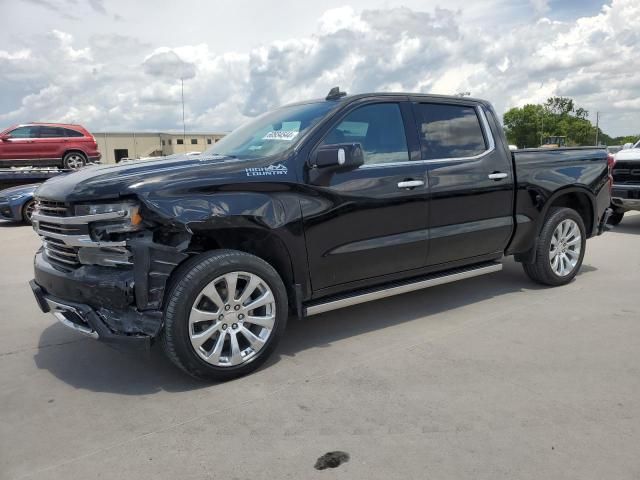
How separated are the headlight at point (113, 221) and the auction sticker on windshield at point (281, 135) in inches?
51.4

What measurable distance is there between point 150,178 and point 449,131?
2662 mm

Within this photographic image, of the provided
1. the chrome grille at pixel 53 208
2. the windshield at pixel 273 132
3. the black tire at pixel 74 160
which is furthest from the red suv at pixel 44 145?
the chrome grille at pixel 53 208

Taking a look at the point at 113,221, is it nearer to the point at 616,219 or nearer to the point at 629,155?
the point at 629,155

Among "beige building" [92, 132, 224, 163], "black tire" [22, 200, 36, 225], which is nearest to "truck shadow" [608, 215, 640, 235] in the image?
"black tire" [22, 200, 36, 225]

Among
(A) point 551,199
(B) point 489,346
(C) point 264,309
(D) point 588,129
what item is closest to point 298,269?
(C) point 264,309

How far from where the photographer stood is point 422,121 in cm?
458

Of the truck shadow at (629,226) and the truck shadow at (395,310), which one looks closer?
the truck shadow at (395,310)

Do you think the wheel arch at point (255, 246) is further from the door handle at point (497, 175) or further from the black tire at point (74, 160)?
the black tire at point (74, 160)

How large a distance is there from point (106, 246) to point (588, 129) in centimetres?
12709

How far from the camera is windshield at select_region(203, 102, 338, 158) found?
161 inches

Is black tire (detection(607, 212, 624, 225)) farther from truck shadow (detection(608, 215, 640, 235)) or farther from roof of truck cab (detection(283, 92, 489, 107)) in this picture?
roof of truck cab (detection(283, 92, 489, 107))

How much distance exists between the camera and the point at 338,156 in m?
3.77

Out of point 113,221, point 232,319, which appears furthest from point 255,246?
point 113,221

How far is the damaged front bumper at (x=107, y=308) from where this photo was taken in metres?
3.27
